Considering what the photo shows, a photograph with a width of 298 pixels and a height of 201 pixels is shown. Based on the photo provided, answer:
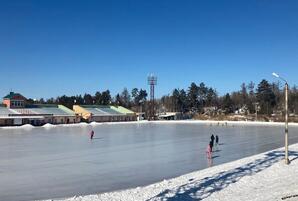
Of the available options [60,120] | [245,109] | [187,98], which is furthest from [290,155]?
[187,98]

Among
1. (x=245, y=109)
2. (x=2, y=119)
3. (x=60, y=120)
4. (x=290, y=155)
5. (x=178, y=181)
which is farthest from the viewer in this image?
(x=245, y=109)

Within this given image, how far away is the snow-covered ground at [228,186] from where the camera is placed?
10859 mm

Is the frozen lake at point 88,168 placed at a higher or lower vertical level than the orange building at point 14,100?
lower

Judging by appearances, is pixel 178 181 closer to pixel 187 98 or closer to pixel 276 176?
pixel 276 176

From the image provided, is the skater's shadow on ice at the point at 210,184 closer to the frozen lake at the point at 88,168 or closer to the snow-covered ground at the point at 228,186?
the snow-covered ground at the point at 228,186

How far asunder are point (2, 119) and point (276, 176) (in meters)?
55.6

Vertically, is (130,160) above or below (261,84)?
below

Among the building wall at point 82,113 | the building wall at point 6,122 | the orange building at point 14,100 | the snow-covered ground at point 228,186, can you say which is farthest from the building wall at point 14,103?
the snow-covered ground at point 228,186

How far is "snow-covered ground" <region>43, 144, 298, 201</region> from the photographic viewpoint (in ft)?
35.6

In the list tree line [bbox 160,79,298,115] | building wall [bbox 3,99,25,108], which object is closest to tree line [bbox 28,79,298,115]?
tree line [bbox 160,79,298,115]

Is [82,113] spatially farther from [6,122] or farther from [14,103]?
[6,122]

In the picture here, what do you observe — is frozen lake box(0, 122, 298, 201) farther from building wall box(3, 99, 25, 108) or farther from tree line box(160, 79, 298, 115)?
tree line box(160, 79, 298, 115)

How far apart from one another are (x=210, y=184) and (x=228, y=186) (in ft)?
2.09

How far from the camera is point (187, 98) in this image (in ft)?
391
